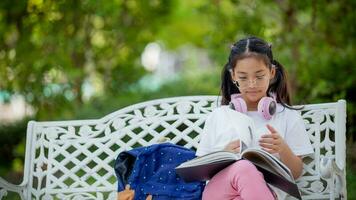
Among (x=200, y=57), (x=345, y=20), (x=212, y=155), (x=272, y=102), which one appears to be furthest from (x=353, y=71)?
(x=200, y=57)

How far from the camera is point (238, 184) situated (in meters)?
3.21

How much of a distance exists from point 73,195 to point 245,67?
144cm

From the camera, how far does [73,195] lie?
4.37 metres

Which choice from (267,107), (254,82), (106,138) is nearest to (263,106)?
(267,107)

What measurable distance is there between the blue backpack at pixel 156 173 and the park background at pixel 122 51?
5.44 feet

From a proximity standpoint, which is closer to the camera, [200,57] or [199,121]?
[199,121]

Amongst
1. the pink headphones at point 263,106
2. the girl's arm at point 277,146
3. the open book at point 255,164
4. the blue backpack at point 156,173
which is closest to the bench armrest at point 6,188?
the blue backpack at point 156,173

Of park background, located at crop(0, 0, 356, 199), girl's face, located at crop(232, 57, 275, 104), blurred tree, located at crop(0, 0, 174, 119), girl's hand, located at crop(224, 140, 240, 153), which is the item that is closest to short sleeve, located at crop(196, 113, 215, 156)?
girl's hand, located at crop(224, 140, 240, 153)

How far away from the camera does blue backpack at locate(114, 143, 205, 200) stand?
3.74 m

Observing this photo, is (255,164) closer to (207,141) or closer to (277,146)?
(277,146)

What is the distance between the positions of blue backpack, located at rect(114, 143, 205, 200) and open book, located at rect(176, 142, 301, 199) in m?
0.34

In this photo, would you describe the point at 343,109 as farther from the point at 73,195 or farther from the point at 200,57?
the point at 200,57

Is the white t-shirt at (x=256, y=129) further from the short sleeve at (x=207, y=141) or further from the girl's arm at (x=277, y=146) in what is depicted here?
the girl's arm at (x=277, y=146)

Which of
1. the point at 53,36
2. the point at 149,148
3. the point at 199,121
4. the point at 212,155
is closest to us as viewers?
the point at 212,155
